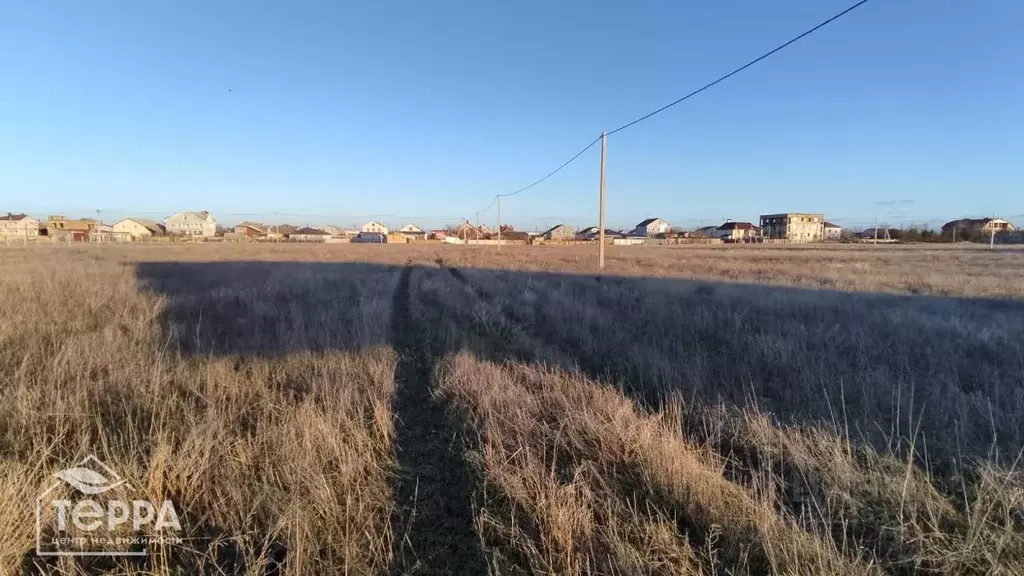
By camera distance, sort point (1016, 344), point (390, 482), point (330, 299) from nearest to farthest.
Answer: point (390, 482) < point (1016, 344) < point (330, 299)

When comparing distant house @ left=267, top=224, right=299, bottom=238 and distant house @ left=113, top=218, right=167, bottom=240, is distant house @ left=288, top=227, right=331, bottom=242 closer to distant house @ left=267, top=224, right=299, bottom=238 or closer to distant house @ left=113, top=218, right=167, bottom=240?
distant house @ left=267, top=224, right=299, bottom=238

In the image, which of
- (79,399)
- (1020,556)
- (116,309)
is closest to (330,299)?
(116,309)

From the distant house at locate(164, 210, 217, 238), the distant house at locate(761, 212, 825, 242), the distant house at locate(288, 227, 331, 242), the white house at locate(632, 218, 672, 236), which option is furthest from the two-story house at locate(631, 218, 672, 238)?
the distant house at locate(164, 210, 217, 238)

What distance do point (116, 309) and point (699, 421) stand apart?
1148 cm

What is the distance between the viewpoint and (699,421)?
4.15m

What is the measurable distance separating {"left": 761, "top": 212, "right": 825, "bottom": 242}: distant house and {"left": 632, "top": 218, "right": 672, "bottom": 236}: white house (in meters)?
35.7

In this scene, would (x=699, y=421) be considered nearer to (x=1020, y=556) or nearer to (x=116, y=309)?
(x=1020, y=556)

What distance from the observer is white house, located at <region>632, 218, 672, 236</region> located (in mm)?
157000

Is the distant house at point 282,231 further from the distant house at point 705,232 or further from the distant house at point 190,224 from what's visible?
the distant house at point 705,232

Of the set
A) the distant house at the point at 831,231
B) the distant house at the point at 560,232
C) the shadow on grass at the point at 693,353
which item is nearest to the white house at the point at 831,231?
the distant house at the point at 831,231

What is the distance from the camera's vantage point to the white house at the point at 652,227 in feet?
515

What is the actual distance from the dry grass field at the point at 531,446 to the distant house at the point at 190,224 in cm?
14485

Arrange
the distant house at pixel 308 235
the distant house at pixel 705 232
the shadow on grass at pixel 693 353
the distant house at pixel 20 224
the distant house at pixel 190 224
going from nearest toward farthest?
the shadow on grass at pixel 693 353, the distant house at pixel 20 224, the distant house at pixel 308 235, the distant house at pixel 190 224, the distant house at pixel 705 232

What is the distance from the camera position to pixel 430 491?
315cm
